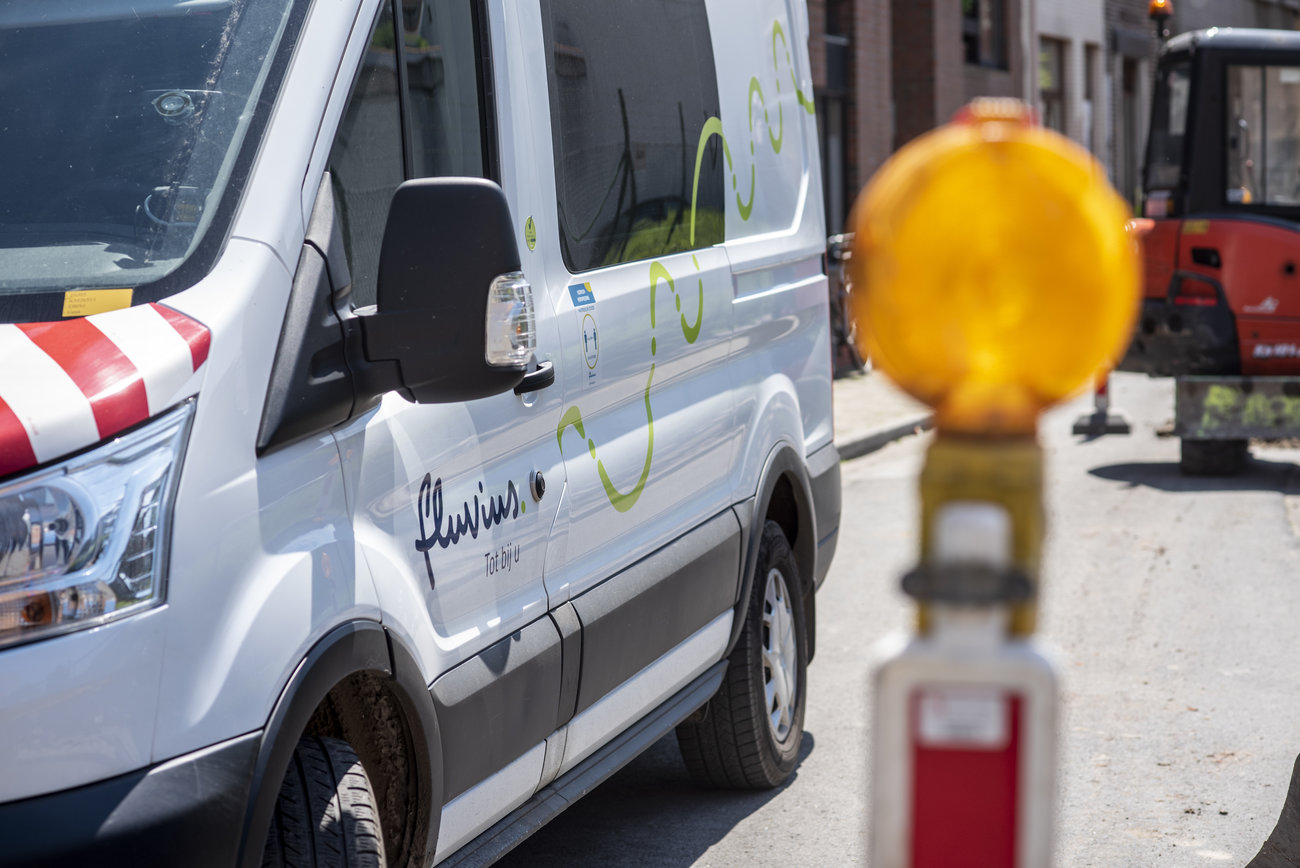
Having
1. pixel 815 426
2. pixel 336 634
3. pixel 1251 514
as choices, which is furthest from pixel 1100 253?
pixel 1251 514

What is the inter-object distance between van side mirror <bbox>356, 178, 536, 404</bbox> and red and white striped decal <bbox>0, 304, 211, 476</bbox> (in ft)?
1.00

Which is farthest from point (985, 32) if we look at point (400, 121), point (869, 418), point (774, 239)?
point (400, 121)

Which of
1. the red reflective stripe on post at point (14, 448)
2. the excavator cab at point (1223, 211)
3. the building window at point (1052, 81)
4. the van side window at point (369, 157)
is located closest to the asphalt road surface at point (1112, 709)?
the excavator cab at point (1223, 211)

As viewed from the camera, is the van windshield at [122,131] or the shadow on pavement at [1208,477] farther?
the shadow on pavement at [1208,477]

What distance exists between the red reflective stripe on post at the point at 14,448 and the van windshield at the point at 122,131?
1.39 feet

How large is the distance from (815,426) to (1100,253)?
452 centimetres

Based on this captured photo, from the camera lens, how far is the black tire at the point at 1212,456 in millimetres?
10734

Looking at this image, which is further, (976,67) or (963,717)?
(976,67)

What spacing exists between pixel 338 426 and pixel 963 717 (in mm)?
1903

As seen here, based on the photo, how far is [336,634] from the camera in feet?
8.14

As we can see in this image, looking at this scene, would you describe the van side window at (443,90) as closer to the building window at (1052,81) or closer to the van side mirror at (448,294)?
the van side mirror at (448,294)

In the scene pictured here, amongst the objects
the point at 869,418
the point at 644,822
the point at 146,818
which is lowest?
the point at 869,418

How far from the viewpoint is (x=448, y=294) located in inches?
97.1

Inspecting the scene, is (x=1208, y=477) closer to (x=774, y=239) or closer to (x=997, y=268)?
(x=774, y=239)
